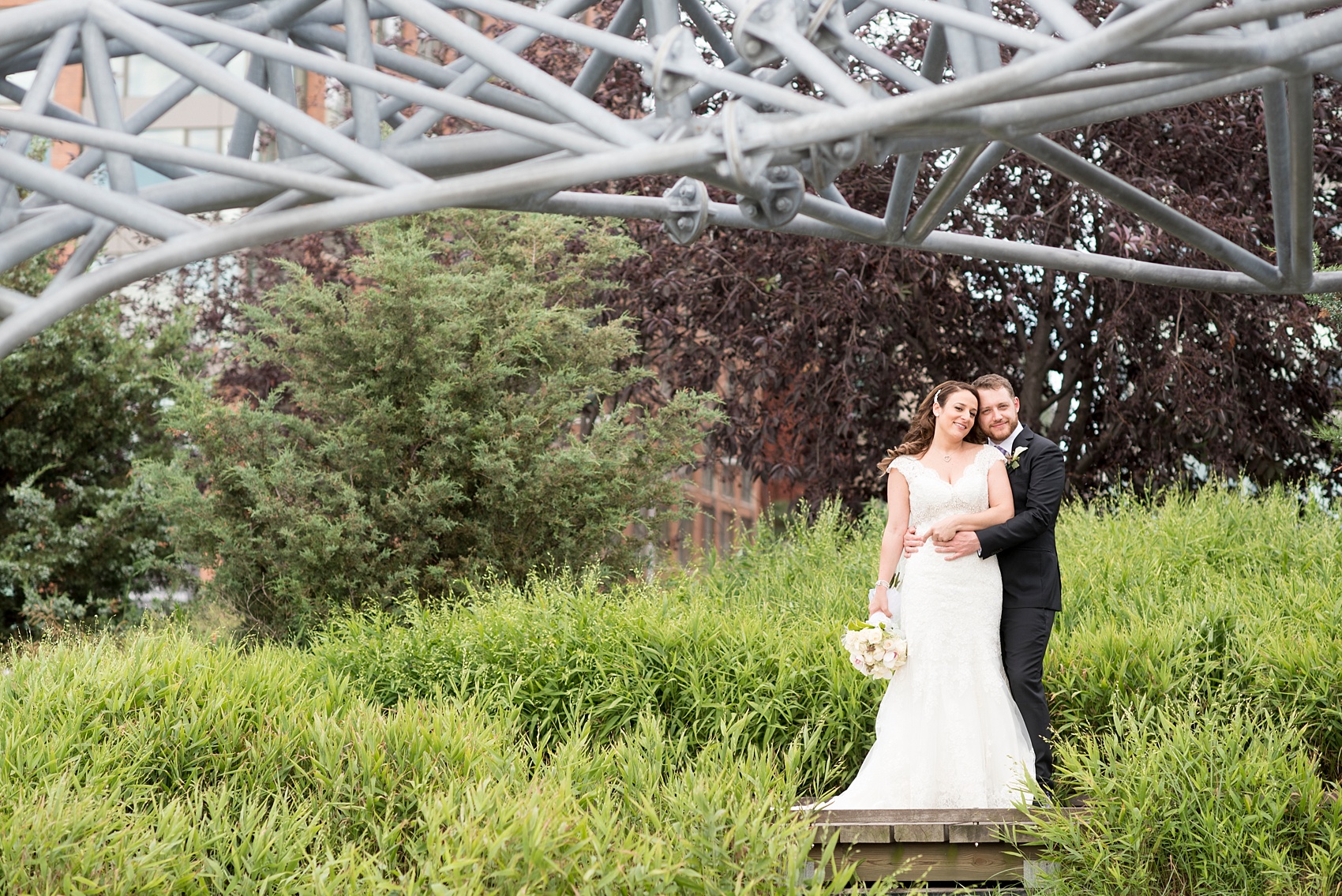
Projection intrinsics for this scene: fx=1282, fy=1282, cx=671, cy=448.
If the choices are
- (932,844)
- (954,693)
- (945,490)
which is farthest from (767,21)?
(932,844)

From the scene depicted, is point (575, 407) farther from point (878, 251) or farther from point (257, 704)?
point (257, 704)

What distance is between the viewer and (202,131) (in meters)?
31.9

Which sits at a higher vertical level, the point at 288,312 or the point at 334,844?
the point at 288,312

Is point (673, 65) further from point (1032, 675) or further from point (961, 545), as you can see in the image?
point (1032, 675)

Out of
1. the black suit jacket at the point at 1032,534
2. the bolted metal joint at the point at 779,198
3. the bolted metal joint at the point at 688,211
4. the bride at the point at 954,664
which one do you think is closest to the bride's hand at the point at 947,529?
the bride at the point at 954,664

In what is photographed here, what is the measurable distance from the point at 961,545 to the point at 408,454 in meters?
6.59

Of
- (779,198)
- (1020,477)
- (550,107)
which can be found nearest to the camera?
(550,107)

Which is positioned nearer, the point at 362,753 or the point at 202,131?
the point at 362,753

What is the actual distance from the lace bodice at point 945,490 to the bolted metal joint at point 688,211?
6.32 feet

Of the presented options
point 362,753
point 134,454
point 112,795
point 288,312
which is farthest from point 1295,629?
point 134,454

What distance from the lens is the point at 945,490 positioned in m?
5.53

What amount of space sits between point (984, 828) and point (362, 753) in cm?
264

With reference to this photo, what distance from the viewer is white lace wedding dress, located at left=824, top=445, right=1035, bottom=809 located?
18.0ft

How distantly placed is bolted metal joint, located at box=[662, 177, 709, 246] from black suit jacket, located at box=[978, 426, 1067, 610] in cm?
210
